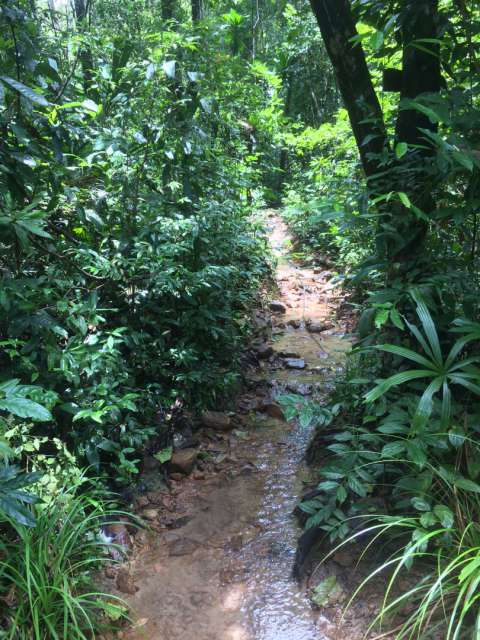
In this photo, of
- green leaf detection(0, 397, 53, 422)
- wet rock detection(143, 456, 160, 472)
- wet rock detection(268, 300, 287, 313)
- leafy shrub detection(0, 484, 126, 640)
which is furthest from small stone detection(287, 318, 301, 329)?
green leaf detection(0, 397, 53, 422)

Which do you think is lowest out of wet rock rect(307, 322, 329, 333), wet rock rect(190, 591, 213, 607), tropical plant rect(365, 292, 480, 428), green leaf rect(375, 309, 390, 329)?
wet rock rect(190, 591, 213, 607)

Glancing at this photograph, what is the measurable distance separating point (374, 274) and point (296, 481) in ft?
8.86

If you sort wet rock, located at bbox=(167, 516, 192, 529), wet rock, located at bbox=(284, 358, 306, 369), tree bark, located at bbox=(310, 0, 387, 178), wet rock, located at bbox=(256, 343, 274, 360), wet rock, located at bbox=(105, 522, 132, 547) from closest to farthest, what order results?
tree bark, located at bbox=(310, 0, 387, 178)
wet rock, located at bbox=(105, 522, 132, 547)
wet rock, located at bbox=(167, 516, 192, 529)
wet rock, located at bbox=(284, 358, 306, 369)
wet rock, located at bbox=(256, 343, 274, 360)

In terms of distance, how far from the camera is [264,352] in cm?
554

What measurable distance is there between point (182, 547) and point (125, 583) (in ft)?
1.41

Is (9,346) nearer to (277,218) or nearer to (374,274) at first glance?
(374,274)

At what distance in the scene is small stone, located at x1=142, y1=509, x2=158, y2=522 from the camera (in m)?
3.20

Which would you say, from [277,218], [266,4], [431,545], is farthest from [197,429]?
[266,4]

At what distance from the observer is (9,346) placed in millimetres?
2770

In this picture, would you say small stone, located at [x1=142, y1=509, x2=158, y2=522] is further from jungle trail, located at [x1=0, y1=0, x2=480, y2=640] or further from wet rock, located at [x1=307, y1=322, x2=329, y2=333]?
wet rock, located at [x1=307, y1=322, x2=329, y2=333]

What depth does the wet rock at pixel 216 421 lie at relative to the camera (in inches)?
162

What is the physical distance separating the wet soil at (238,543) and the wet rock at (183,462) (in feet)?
0.21

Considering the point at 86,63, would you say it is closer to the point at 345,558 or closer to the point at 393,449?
the point at 393,449

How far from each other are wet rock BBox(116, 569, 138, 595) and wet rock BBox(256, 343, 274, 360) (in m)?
3.12
